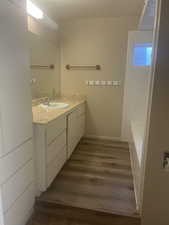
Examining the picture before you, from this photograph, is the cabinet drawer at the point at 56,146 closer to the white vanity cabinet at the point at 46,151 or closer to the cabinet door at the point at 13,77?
the white vanity cabinet at the point at 46,151

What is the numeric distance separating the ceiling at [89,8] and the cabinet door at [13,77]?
148cm

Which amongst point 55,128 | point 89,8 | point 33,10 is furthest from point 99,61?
point 55,128

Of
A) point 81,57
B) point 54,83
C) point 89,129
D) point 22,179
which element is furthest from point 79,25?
point 22,179

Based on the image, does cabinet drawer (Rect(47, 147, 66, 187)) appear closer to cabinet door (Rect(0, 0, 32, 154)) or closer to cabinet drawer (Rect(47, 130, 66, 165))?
cabinet drawer (Rect(47, 130, 66, 165))

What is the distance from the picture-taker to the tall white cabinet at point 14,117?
1170 mm

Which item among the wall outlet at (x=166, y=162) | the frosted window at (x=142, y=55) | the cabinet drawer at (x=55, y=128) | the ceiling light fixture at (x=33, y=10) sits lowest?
the wall outlet at (x=166, y=162)

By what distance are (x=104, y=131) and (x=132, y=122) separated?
0.64 meters

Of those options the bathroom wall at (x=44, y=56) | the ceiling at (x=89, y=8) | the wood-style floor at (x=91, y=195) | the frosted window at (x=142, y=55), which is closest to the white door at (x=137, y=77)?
the frosted window at (x=142, y=55)

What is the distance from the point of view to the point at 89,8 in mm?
2715

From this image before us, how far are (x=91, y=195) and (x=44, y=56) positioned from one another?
228 cm

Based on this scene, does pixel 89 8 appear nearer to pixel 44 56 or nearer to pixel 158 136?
pixel 44 56

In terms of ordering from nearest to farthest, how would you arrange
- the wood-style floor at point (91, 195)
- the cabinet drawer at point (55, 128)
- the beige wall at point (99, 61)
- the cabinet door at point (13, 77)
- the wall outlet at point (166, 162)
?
the cabinet door at point (13, 77) → the wall outlet at point (166, 162) → the wood-style floor at point (91, 195) → the cabinet drawer at point (55, 128) → the beige wall at point (99, 61)

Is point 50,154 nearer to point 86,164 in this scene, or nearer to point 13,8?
point 86,164

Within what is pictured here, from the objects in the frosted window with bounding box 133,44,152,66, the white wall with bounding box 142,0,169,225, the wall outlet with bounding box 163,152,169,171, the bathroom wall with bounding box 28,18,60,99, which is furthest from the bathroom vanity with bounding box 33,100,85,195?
the frosted window with bounding box 133,44,152,66
